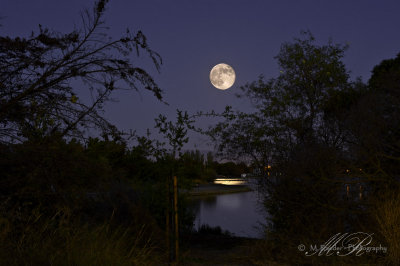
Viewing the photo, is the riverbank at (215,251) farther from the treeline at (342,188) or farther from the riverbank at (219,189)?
the riverbank at (219,189)

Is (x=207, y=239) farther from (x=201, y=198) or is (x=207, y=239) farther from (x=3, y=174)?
(x=201, y=198)

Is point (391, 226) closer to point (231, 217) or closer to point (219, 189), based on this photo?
point (231, 217)

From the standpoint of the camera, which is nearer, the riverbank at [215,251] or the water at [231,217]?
the riverbank at [215,251]

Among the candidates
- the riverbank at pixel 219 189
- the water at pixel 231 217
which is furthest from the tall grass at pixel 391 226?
the riverbank at pixel 219 189

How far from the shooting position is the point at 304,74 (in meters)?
12.1

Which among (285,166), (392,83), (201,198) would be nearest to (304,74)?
(392,83)

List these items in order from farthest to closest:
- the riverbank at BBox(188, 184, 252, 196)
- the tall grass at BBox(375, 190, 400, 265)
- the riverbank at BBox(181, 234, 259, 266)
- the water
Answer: the riverbank at BBox(188, 184, 252, 196) < the water < the riverbank at BBox(181, 234, 259, 266) < the tall grass at BBox(375, 190, 400, 265)

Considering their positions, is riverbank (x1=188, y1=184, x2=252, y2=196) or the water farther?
riverbank (x1=188, y1=184, x2=252, y2=196)

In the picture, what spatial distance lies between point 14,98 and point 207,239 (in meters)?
7.43

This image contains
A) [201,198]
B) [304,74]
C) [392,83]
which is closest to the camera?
[392,83]

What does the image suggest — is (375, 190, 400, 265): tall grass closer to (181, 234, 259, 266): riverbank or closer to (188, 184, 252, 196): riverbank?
(181, 234, 259, 266): riverbank

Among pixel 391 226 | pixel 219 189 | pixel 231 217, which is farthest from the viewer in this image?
pixel 219 189

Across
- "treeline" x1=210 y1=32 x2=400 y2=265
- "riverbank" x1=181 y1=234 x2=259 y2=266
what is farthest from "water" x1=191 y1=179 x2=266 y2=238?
"treeline" x1=210 y1=32 x2=400 y2=265

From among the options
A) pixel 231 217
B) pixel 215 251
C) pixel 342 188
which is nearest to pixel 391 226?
pixel 342 188
